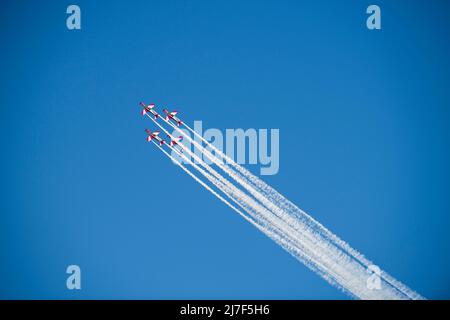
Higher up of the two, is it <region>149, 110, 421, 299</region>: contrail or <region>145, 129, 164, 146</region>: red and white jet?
<region>145, 129, 164, 146</region>: red and white jet

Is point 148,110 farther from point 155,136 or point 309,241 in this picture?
point 309,241

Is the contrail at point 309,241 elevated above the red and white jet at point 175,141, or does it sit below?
below

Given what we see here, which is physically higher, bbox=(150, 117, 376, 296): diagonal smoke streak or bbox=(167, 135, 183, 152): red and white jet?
bbox=(167, 135, 183, 152): red and white jet

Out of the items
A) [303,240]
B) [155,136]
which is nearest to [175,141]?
[155,136]

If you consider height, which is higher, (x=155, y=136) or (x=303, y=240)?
(x=155, y=136)
